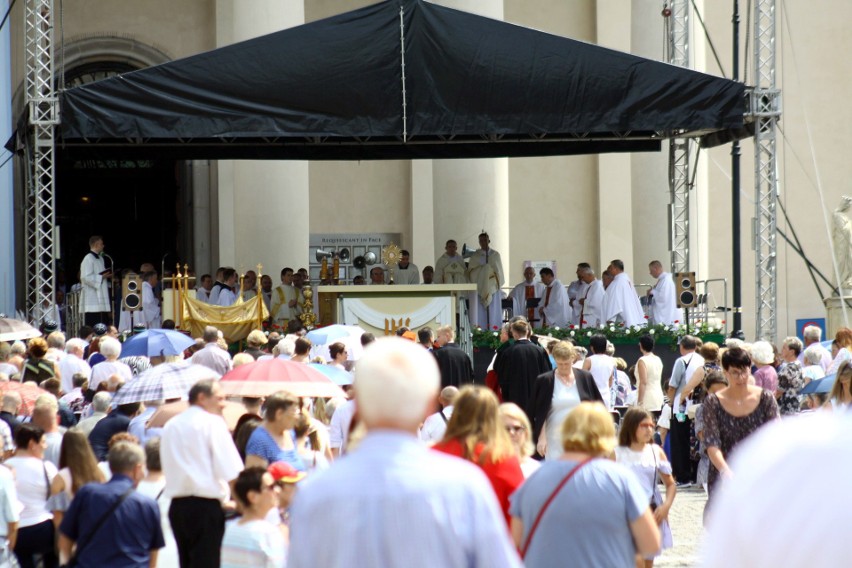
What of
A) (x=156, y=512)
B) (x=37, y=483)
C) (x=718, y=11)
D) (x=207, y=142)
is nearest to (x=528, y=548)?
(x=156, y=512)

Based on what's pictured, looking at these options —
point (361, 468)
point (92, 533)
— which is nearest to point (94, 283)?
point (92, 533)

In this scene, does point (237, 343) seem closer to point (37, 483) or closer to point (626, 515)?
point (37, 483)

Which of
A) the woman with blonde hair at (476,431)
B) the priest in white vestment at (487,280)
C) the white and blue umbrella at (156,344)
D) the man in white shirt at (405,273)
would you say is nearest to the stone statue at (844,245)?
the priest in white vestment at (487,280)

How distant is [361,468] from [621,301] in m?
20.5

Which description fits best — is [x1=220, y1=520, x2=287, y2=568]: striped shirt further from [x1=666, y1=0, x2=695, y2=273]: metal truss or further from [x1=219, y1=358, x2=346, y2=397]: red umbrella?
[x1=666, y1=0, x2=695, y2=273]: metal truss

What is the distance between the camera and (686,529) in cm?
1273

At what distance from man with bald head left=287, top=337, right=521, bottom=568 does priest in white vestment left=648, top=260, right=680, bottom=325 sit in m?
20.4

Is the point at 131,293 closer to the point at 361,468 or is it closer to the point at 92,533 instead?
the point at 92,533

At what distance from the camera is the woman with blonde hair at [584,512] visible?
572 centimetres

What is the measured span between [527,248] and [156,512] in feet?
81.4

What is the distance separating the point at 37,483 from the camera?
8.73 m

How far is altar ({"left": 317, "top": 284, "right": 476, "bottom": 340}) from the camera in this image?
847 inches

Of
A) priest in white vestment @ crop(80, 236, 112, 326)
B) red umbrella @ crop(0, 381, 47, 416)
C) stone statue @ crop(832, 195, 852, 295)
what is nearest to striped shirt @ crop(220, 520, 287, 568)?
red umbrella @ crop(0, 381, 47, 416)

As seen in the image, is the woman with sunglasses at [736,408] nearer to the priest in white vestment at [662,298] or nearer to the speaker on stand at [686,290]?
the speaker on stand at [686,290]
